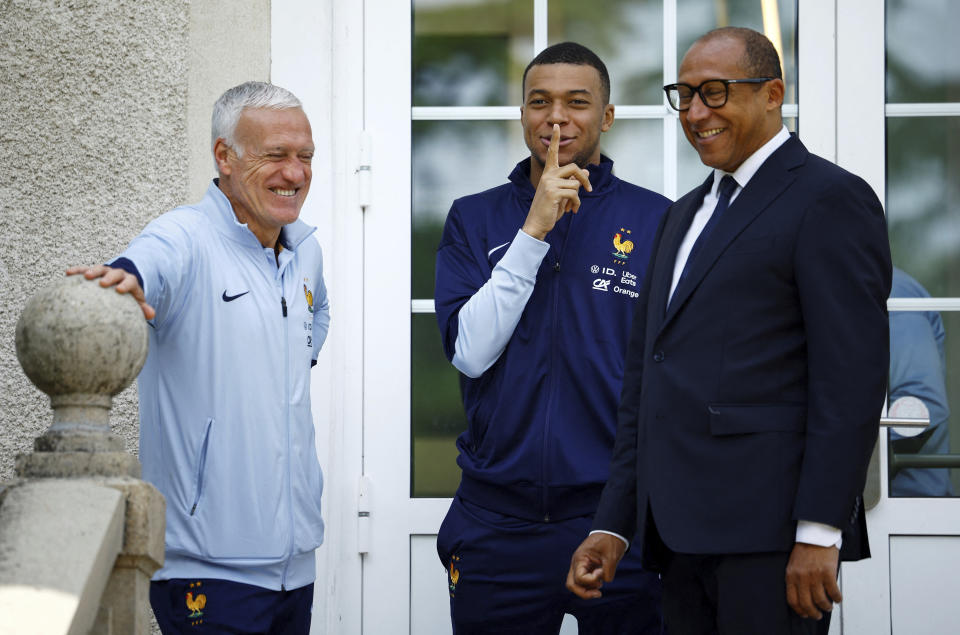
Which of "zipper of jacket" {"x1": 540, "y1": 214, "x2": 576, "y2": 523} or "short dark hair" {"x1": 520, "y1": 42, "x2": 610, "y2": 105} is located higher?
"short dark hair" {"x1": 520, "y1": 42, "x2": 610, "y2": 105}

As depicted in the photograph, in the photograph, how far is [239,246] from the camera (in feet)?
8.63

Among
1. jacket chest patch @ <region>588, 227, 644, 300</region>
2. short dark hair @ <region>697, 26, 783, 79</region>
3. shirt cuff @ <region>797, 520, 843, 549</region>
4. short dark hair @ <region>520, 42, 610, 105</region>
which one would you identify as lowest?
shirt cuff @ <region>797, 520, 843, 549</region>

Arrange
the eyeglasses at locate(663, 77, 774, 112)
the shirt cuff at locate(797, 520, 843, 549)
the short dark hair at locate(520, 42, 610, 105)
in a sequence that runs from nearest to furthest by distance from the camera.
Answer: the shirt cuff at locate(797, 520, 843, 549)
the eyeglasses at locate(663, 77, 774, 112)
the short dark hair at locate(520, 42, 610, 105)

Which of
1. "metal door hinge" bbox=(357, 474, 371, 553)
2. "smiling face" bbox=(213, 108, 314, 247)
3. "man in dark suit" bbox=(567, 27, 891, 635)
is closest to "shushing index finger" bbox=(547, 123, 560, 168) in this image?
"man in dark suit" bbox=(567, 27, 891, 635)

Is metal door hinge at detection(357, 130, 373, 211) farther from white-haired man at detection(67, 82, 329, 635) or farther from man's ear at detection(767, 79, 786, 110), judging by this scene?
man's ear at detection(767, 79, 786, 110)

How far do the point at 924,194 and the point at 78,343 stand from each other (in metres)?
2.83

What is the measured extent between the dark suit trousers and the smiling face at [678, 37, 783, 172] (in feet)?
2.73

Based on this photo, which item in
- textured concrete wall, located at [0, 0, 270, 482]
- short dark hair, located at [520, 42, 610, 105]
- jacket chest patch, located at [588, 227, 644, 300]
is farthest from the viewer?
textured concrete wall, located at [0, 0, 270, 482]

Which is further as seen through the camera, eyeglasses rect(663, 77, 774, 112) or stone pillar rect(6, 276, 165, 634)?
eyeglasses rect(663, 77, 774, 112)

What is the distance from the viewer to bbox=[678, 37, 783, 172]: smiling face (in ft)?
7.72

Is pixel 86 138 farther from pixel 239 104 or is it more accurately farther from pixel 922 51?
pixel 922 51

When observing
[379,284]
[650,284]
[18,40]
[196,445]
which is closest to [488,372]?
[650,284]

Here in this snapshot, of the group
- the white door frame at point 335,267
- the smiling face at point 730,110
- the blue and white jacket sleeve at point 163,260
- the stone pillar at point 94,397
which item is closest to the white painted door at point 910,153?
the smiling face at point 730,110

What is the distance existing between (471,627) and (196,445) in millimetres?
879
